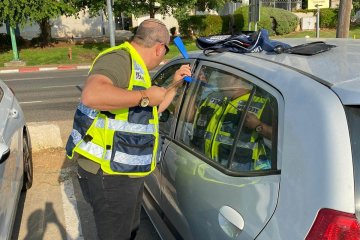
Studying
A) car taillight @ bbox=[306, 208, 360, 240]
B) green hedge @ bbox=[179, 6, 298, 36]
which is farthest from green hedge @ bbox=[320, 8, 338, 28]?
car taillight @ bbox=[306, 208, 360, 240]

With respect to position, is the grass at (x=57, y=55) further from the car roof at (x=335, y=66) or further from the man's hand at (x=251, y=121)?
the man's hand at (x=251, y=121)

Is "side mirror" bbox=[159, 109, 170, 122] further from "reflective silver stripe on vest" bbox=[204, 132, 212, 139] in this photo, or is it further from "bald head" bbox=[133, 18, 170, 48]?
"bald head" bbox=[133, 18, 170, 48]

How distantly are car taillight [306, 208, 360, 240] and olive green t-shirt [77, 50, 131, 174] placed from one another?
1.17m

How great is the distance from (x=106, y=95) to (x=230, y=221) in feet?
2.66

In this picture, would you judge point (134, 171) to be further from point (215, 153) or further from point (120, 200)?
point (215, 153)

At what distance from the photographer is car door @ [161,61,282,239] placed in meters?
1.73

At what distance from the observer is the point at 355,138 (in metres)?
1.47

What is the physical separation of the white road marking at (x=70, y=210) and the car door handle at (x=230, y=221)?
1906 mm

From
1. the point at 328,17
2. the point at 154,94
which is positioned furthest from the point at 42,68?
the point at 328,17

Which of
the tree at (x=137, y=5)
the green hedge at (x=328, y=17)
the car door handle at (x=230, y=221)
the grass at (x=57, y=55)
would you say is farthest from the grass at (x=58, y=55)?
the car door handle at (x=230, y=221)

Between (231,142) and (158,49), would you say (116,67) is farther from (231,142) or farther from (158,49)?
(231,142)

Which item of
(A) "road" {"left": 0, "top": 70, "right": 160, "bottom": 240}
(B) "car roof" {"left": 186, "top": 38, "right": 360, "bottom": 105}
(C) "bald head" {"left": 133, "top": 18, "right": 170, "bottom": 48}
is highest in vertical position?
(C) "bald head" {"left": 133, "top": 18, "right": 170, "bottom": 48}

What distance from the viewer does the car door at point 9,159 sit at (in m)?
2.81

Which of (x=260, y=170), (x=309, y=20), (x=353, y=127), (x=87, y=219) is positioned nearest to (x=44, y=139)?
(x=87, y=219)
